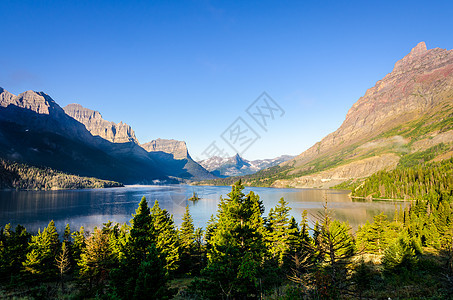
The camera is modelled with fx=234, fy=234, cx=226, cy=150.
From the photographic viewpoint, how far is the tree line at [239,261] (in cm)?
1386

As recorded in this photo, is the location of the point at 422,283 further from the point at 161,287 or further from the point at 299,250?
the point at 161,287

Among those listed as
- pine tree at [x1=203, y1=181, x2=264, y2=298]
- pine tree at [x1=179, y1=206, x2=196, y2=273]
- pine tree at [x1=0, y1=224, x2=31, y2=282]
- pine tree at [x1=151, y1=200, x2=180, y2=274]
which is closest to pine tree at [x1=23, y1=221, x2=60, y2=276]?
pine tree at [x1=0, y1=224, x2=31, y2=282]

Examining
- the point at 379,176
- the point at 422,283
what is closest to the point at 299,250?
the point at 422,283

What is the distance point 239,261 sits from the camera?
1708 cm

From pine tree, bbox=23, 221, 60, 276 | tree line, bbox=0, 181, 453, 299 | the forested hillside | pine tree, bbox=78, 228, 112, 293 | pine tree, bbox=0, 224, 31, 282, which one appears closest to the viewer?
tree line, bbox=0, 181, 453, 299

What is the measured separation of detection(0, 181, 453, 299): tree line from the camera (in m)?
13.9

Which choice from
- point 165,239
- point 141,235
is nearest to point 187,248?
point 165,239

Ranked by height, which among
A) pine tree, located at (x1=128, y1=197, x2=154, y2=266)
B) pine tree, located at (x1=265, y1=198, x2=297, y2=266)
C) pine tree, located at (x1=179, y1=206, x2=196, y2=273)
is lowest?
pine tree, located at (x1=179, y1=206, x2=196, y2=273)

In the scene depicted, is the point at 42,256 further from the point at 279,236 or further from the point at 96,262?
the point at 279,236

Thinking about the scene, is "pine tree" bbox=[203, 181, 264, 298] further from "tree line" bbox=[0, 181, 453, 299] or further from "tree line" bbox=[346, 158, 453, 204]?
"tree line" bbox=[346, 158, 453, 204]

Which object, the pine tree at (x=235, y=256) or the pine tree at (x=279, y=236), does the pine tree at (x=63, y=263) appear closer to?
the pine tree at (x=235, y=256)

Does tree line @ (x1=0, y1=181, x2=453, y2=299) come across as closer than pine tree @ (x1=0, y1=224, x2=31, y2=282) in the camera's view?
Yes

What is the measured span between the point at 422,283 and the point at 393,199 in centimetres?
16511

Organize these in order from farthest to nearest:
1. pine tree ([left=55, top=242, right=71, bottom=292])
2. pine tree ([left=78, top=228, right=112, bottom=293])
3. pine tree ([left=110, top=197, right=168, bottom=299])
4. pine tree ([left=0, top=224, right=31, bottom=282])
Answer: pine tree ([left=0, top=224, right=31, bottom=282]), pine tree ([left=55, top=242, right=71, bottom=292]), pine tree ([left=78, top=228, right=112, bottom=293]), pine tree ([left=110, top=197, right=168, bottom=299])
